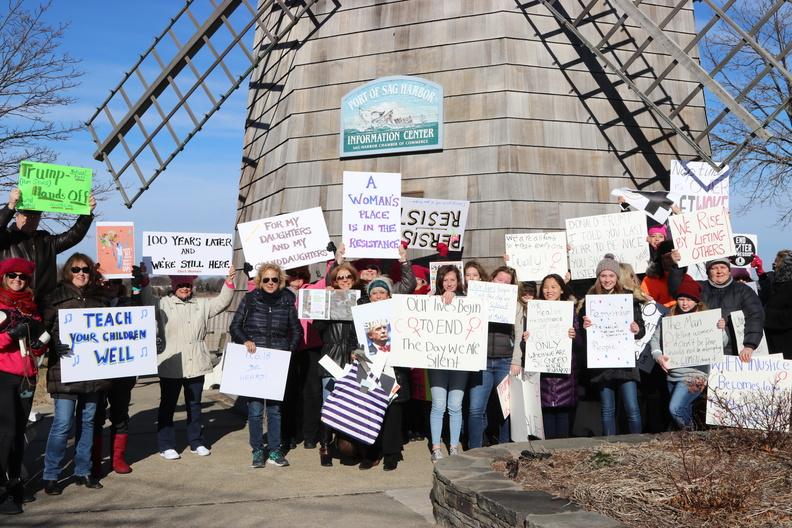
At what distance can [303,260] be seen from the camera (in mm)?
7973

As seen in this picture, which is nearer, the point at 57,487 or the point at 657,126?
the point at 57,487

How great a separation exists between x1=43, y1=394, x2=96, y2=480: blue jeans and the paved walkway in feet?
0.62

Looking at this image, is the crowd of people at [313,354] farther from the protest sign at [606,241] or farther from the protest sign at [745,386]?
the protest sign at [606,241]

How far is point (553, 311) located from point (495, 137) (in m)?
3.19

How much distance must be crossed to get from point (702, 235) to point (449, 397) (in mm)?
2922

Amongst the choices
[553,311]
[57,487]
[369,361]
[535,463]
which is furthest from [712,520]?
[57,487]

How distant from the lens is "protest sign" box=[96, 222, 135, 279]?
8.28 metres

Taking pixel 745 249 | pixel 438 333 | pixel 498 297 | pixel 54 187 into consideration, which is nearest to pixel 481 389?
pixel 438 333

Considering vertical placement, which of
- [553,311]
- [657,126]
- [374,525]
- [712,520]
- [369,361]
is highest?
[657,126]

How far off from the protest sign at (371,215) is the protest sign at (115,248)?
8.13ft

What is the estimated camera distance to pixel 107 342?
243 inches

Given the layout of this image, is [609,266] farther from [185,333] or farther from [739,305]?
[185,333]

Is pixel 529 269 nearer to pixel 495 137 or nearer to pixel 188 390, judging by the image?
pixel 495 137

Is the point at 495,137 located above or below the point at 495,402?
above
